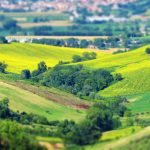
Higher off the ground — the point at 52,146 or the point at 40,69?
the point at 40,69

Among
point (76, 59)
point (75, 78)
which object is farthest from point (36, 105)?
point (76, 59)

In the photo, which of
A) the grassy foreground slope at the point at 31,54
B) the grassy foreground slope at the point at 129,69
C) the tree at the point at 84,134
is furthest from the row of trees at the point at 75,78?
the tree at the point at 84,134

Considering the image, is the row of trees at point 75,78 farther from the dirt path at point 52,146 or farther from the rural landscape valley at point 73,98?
the dirt path at point 52,146

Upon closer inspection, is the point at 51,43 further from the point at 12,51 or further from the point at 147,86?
the point at 147,86

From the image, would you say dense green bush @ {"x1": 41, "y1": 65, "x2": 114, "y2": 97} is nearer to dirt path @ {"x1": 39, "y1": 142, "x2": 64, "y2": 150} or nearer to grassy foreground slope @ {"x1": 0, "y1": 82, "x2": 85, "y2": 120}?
grassy foreground slope @ {"x1": 0, "y1": 82, "x2": 85, "y2": 120}

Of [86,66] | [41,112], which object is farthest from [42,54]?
[41,112]

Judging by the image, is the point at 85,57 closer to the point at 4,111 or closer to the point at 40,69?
the point at 40,69
